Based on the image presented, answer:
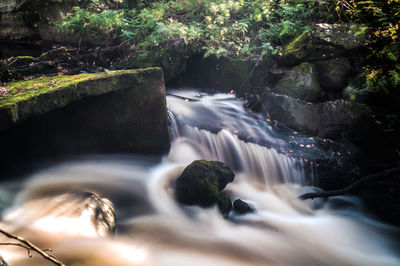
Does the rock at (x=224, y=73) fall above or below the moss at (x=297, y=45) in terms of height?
below

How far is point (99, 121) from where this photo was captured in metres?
4.94

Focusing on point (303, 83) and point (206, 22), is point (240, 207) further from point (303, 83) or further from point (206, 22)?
point (206, 22)

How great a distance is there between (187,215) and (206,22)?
6.72 m

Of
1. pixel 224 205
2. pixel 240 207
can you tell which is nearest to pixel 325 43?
pixel 240 207

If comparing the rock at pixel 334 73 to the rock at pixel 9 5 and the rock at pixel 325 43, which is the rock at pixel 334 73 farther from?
the rock at pixel 9 5

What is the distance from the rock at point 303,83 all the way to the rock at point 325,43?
31cm

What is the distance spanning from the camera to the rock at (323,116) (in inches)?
226

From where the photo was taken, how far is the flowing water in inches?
117

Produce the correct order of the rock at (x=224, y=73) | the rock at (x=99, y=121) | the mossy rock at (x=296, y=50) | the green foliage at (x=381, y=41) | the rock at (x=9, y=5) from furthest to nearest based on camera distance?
the rock at (x=224, y=73)
the rock at (x=9, y=5)
the mossy rock at (x=296, y=50)
the green foliage at (x=381, y=41)
the rock at (x=99, y=121)

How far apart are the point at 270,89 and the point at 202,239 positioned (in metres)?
4.92

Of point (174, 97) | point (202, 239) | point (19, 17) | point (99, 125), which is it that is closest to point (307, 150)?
point (202, 239)

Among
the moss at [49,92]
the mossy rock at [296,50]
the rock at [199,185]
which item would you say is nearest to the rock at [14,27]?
the moss at [49,92]

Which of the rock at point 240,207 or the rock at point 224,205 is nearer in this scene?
the rock at point 224,205

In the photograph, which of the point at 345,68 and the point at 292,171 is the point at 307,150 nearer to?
the point at 292,171
